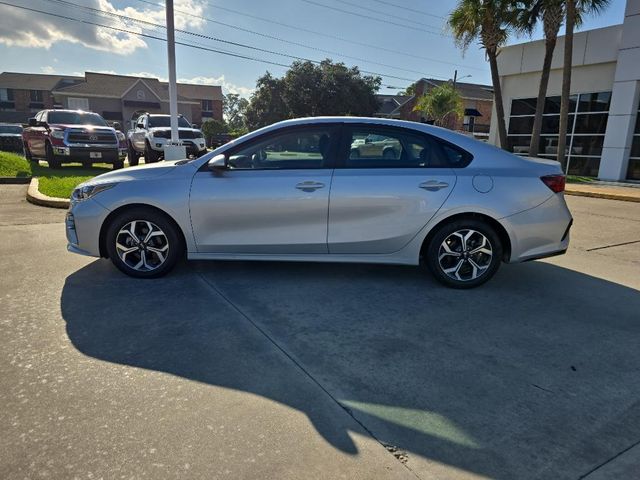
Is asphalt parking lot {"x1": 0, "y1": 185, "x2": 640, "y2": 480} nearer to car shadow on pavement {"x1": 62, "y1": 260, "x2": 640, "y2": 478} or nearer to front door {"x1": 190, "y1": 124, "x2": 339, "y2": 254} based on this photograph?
car shadow on pavement {"x1": 62, "y1": 260, "x2": 640, "y2": 478}

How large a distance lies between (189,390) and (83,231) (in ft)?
8.55

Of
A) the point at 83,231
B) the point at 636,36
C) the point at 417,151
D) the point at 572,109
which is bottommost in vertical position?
the point at 83,231

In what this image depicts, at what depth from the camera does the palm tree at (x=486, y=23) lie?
54.2 ft

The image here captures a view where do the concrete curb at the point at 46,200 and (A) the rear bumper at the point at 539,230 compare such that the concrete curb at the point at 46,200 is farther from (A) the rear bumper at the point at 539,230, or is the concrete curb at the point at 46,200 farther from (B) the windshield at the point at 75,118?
(A) the rear bumper at the point at 539,230

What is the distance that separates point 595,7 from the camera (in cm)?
1512

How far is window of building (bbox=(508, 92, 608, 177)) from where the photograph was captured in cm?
1820

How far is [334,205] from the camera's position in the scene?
4410mm

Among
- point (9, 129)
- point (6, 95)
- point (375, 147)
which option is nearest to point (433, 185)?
point (375, 147)

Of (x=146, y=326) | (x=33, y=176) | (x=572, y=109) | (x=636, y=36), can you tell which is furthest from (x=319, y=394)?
(x=572, y=109)

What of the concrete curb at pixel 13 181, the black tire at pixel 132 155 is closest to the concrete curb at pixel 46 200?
the concrete curb at pixel 13 181

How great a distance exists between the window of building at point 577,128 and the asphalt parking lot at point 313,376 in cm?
1609

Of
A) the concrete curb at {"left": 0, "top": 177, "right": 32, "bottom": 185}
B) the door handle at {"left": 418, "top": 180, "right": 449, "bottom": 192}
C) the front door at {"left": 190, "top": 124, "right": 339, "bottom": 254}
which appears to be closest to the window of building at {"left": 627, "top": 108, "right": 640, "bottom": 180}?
the door handle at {"left": 418, "top": 180, "right": 449, "bottom": 192}

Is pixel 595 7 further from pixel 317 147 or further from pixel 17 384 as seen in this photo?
pixel 17 384

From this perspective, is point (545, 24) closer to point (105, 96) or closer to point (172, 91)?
point (172, 91)
